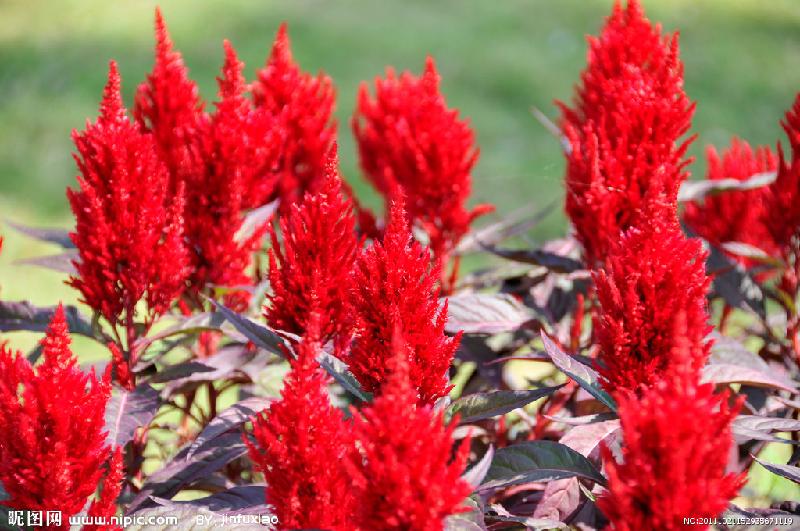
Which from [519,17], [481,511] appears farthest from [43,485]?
[519,17]

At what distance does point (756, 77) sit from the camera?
24.0 feet

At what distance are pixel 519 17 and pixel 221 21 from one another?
2.55 metres

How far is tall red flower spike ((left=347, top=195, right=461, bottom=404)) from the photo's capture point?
4.65 feet

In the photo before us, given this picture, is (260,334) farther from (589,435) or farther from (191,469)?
(589,435)

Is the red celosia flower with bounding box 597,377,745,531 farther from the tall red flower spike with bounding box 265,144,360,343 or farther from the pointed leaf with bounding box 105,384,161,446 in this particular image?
the pointed leaf with bounding box 105,384,161,446

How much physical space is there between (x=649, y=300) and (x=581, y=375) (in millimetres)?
191

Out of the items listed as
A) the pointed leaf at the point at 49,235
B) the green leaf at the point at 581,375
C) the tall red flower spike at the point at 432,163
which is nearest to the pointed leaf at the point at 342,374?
the green leaf at the point at 581,375

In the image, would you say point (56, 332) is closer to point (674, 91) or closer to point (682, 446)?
point (682, 446)

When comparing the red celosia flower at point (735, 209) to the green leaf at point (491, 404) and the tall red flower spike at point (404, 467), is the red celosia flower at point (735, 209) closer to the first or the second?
the green leaf at point (491, 404)

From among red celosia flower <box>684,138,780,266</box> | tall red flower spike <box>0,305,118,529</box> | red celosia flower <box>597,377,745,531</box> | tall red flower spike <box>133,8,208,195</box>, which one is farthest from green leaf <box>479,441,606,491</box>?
red celosia flower <box>684,138,780,266</box>

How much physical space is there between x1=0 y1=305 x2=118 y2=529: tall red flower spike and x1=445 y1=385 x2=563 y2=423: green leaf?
1.85ft

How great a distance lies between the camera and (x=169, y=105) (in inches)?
88.1

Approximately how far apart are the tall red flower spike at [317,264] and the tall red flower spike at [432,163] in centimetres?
58

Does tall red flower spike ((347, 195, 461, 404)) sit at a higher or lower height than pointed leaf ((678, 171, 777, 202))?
lower
